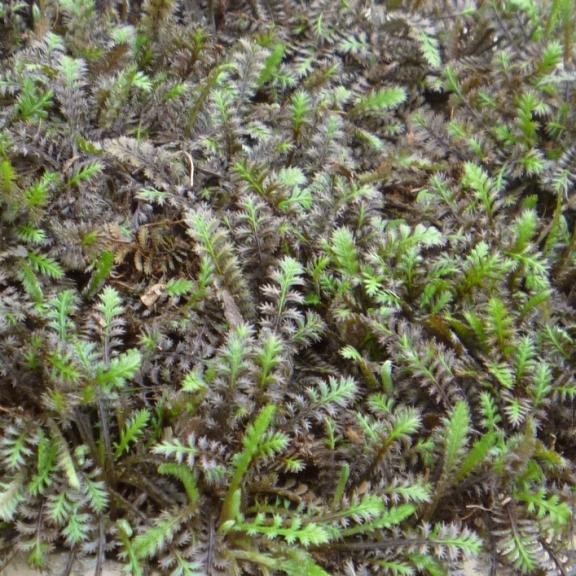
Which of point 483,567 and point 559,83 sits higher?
point 559,83

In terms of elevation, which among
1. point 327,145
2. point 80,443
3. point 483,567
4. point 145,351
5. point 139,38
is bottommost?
point 483,567

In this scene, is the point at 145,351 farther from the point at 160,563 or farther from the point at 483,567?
the point at 483,567

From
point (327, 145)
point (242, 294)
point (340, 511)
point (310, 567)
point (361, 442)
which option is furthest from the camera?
Answer: point (327, 145)

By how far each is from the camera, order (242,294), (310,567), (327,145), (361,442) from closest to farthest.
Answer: (310,567) → (361,442) → (242,294) → (327,145)

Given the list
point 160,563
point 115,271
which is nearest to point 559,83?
point 115,271

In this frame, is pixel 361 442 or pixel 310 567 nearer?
pixel 310 567

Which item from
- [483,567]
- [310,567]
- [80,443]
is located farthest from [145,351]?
[483,567]
